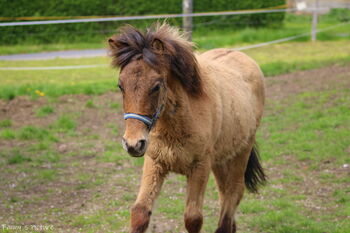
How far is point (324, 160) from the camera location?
25.0ft

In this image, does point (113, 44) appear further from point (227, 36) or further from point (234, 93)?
point (227, 36)

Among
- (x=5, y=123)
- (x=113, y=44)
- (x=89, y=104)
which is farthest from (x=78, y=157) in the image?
(x=113, y=44)

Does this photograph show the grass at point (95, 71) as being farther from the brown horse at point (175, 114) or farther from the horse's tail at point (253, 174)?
the brown horse at point (175, 114)

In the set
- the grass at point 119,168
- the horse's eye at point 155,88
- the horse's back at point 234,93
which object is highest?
the horse's eye at point 155,88

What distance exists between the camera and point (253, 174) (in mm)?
6066

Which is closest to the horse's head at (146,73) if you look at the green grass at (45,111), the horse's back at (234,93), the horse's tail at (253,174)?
the horse's back at (234,93)

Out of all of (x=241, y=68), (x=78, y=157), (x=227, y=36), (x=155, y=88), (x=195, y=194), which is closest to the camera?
(x=155, y=88)

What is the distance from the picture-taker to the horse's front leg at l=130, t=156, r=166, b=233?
419 cm

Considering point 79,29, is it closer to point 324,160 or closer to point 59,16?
point 59,16

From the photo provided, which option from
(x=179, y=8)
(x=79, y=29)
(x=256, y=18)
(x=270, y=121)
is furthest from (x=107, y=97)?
(x=256, y=18)

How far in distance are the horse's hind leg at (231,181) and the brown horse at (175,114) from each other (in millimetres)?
36

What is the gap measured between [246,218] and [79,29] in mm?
14930

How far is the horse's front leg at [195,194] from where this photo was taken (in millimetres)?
4387

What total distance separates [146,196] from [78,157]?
13.0 ft
